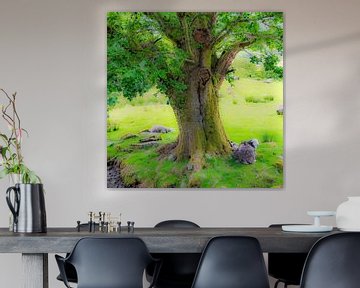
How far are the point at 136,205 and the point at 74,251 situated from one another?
227cm

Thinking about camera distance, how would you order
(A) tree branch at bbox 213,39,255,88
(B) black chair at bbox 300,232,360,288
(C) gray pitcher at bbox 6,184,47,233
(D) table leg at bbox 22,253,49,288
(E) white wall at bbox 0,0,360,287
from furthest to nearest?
(A) tree branch at bbox 213,39,255,88 < (E) white wall at bbox 0,0,360,287 < (C) gray pitcher at bbox 6,184,47,233 < (D) table leg at bbox 22,253,49,288 < (B) black chair at bbox 300,232,360,288

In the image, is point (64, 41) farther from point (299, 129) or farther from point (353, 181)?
point (353, 181)

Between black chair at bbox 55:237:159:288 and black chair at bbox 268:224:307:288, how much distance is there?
4.78 ft

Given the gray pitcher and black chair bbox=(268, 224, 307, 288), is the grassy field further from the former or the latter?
the gray pitcher

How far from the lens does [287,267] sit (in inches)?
197

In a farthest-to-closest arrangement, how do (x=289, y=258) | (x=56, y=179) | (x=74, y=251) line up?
1. (x=56, y=179)
2. (x=289, y=258)
3. (x=74, y=251)

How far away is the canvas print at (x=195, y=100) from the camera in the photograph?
237 inches

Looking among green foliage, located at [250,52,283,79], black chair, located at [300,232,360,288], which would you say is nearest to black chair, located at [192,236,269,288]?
black chair, located at [300,232,360,288]

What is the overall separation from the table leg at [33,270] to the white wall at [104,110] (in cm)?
211

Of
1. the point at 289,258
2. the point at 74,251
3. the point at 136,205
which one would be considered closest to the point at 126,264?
the point at 74,251

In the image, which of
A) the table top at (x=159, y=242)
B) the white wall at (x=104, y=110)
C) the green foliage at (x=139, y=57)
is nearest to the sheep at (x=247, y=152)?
the white wall at (x=104, y=110)

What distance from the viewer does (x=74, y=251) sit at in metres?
3.72

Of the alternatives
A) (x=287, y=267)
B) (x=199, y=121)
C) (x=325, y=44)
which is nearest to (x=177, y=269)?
(x=287, y=267)

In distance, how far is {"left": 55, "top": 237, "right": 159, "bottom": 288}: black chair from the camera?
12.2 feet
